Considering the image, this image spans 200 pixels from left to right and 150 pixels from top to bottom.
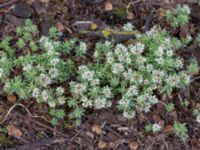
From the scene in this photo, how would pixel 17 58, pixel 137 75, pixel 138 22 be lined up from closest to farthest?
pixel 137 75
pixel 17 58
pixel 138 22

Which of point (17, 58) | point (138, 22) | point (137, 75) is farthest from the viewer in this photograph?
point (138, 22)

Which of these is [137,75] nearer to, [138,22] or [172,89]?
[172,89]

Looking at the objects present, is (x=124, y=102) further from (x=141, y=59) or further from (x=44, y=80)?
(x=44, y=80)

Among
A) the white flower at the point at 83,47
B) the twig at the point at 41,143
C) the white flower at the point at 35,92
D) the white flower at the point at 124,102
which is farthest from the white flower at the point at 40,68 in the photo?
the white flower at the point at 124,102

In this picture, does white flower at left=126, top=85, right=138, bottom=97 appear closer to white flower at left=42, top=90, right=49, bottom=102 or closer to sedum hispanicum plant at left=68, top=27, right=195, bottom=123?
sedum hispanicum plant at left=68, top=27, right=195, bottom=123

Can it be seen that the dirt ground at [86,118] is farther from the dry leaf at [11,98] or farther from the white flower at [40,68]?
the white flower at [40,68]

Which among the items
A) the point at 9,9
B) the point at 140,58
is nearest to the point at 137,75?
the point at 140,58

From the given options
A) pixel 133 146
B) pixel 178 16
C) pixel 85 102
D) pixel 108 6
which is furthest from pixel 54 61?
pixel 178 16
